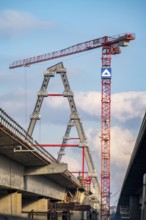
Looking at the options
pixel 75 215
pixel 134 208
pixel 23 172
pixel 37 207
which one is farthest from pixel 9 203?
pixel 134 208

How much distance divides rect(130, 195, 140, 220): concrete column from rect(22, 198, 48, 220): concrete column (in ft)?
259

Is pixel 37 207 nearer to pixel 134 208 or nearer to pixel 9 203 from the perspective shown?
pixel 9 203

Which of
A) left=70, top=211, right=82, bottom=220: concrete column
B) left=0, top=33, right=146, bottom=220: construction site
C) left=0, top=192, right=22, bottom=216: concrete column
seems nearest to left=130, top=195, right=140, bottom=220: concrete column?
left=0, top=33, right=146, bottom=220: construction site

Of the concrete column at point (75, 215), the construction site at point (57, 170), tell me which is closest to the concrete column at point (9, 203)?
the construction site at point (57, 170)

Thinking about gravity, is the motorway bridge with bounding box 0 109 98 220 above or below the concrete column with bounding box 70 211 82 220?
above

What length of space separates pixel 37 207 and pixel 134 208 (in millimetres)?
83046

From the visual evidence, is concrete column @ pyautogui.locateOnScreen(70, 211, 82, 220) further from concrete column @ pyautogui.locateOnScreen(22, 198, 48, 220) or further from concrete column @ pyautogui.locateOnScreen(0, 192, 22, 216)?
concrete column @ pyautogui.locateOnScreen(0, 192, 22, 216)

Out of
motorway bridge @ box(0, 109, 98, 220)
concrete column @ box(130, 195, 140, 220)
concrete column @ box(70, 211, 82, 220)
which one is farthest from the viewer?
concrete column @ box(130, 195, 140, 220)

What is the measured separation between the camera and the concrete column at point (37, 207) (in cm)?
7494

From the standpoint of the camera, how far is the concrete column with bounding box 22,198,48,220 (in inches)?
2950

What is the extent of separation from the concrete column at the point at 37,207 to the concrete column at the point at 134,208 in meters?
78.9

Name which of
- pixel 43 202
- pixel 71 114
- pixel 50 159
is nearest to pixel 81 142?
pixel 71 114

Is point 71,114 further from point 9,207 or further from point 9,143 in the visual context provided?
point 9,143

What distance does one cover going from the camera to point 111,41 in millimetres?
176000
